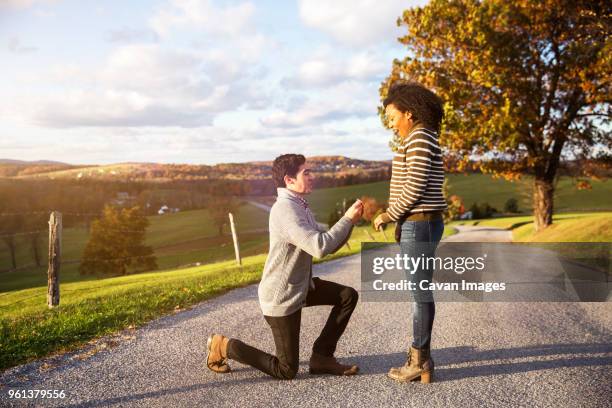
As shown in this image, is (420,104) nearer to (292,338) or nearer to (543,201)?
(292,338)

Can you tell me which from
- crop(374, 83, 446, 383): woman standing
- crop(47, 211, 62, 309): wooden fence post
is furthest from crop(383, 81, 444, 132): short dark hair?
crop(47, 211, 62, 309): wooden fence post

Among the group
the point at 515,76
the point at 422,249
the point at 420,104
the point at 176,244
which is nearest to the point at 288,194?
the point at 422,249

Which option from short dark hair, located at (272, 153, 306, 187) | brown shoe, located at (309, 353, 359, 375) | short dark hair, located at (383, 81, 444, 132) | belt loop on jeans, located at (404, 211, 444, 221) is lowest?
brown shoe, located at (309, 353, 359, 375)

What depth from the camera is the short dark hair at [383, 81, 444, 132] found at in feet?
14.1

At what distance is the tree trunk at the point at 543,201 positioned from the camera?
2067 cm

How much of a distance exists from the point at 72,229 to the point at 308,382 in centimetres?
6871

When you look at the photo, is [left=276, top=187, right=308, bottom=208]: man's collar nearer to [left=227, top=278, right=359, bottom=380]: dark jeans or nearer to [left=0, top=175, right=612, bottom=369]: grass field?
[left=227, top=278, right=359, bottom=380]: dark jeans

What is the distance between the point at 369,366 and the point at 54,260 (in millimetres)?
8200

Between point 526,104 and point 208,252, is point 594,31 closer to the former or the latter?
point 526,104

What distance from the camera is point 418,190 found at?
165 inches

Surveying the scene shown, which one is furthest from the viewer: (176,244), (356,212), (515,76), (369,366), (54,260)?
(176,244)

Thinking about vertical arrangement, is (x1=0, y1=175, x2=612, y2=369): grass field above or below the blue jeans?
below

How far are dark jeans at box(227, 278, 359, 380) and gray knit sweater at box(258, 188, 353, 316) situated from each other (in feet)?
0.44

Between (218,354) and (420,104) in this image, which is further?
(218,354)
